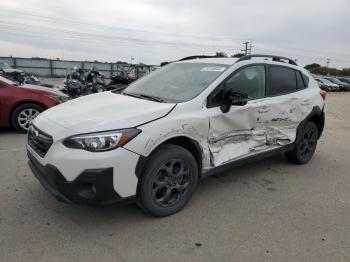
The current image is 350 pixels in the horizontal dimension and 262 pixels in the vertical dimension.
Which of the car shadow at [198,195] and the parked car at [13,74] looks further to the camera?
the parked car at [13,74]

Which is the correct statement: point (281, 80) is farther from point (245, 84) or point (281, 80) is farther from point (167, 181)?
point (167, 181)

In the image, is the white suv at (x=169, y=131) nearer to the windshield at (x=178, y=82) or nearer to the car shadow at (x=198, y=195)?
the windshield at (x=178, y=82)

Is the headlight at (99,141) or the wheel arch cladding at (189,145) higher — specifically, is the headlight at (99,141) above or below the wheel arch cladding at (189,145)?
above

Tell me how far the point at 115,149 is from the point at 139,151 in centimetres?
23

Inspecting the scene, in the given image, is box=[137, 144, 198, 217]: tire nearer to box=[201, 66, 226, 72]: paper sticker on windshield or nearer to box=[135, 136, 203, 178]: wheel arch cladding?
box=[135, 136, 203, 178]: wheel arch cladding

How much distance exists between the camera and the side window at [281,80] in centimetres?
480

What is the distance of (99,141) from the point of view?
304 centimetres

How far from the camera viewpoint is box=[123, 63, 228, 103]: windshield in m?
3.95

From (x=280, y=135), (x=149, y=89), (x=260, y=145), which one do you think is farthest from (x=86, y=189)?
(x=280, y=135)

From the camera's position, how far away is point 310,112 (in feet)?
17.7

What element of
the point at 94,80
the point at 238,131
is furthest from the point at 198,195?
the point at 94,80

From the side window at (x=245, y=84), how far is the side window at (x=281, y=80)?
21cm

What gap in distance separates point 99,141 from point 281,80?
10.1ft

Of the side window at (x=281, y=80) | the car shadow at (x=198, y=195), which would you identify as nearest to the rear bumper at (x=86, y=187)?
the car shadow at (x=198, y=195)
